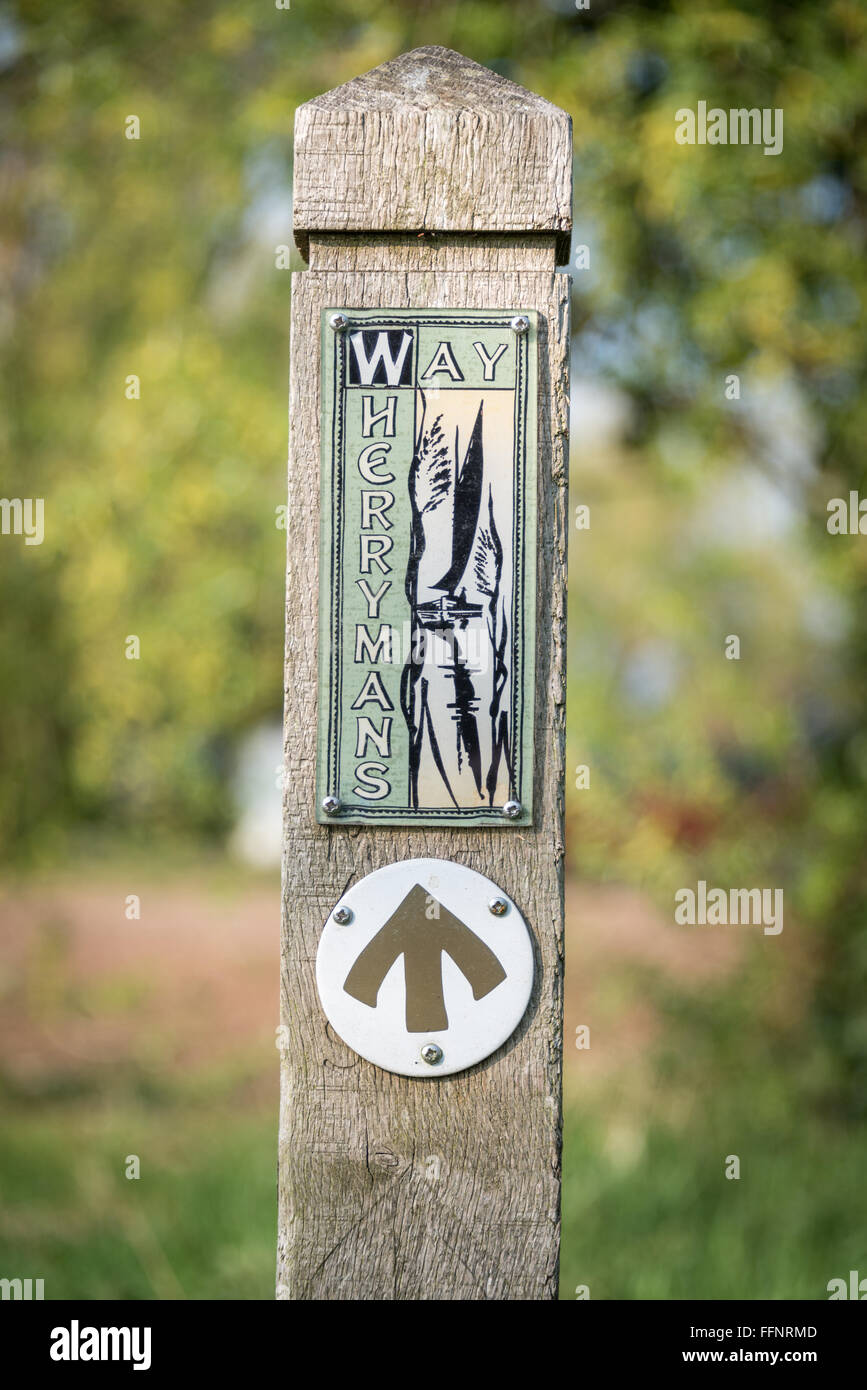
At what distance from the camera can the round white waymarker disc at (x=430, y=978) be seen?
156cm

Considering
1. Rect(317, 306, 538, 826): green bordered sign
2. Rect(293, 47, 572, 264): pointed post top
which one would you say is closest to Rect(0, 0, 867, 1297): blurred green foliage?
Rect(293, 47, 572, 264): pointed post top

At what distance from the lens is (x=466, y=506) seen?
159 centimetres

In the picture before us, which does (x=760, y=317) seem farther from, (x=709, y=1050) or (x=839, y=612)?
(x=709, y=1050)

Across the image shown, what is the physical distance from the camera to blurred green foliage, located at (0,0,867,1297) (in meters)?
3.69

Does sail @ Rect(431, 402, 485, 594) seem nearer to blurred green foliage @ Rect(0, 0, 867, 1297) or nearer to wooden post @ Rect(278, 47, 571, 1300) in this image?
wooden post @ Rect(278, 47, 571, 1300)

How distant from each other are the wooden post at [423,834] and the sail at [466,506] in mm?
82

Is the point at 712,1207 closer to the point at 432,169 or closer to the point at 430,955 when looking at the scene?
the point at 430,955

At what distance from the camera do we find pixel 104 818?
36.9 feet

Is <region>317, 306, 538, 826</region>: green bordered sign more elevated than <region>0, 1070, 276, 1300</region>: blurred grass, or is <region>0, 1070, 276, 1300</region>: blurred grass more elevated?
<region>317, 306, 538, 826</region>: green bordered sign

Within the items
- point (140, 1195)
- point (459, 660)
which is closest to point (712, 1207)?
point (140, 1195)

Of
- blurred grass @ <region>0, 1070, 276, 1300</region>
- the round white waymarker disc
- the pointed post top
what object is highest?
the pointed post top

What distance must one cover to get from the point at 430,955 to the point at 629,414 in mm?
3217

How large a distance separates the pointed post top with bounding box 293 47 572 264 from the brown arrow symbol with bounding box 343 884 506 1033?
846 millimetres
